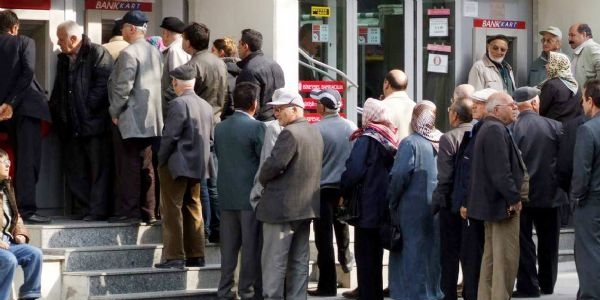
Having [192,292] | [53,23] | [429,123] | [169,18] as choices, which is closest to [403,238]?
[429,123]

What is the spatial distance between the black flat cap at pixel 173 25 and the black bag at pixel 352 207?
2555 millimetres

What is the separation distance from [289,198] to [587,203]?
8.19 feet

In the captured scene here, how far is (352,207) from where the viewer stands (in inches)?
533

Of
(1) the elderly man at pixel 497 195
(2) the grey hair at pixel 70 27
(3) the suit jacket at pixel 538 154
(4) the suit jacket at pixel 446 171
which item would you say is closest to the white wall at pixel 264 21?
(2) the grey hair at pixel 70 27

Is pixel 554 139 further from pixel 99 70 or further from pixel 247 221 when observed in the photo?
pixel 99 70

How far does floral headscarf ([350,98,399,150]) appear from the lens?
13.5 meters

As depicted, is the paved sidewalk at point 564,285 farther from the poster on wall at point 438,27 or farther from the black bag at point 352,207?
the poster on wall at point 438,27

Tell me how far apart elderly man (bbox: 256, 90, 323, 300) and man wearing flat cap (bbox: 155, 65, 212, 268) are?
852 millimetres

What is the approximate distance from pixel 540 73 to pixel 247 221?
610 cm

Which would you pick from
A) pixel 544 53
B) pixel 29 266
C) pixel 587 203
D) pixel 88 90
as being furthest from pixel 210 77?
pixel 544 53

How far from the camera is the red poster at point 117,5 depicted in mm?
15656

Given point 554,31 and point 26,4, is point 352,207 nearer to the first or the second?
point 26,4

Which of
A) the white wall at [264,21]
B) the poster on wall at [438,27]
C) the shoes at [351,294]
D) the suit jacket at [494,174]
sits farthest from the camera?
the poster on wall at [438,27]

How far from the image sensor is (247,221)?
44.4ft
